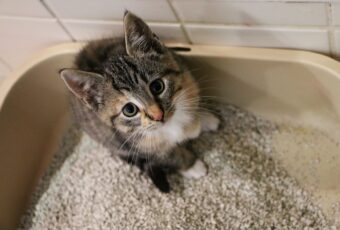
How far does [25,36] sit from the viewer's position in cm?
134

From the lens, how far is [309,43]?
1.10 metres

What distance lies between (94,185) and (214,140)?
36cm

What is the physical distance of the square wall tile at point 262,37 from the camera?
3.54 feet

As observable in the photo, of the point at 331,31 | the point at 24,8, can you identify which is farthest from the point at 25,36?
the point at 331,31

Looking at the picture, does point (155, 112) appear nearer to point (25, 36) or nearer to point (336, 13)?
point (336, 13)

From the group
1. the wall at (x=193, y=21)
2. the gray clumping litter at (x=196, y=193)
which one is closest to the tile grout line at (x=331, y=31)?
the wall at (x=193, y=21)

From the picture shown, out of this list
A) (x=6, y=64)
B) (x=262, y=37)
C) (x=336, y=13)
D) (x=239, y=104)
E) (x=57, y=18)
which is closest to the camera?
(x=336, y=13)

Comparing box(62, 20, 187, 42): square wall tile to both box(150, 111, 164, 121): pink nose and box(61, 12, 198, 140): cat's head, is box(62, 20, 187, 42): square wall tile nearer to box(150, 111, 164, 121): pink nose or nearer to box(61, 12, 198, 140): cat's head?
box(61, 12, 198, 140): cat's head

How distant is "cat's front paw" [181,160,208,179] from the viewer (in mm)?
1289

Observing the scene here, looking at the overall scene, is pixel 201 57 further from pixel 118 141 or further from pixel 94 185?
pixel 94 185

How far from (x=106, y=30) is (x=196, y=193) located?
0.49m

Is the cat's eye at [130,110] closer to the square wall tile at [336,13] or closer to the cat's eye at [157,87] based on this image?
the cat's eye at [157,87]

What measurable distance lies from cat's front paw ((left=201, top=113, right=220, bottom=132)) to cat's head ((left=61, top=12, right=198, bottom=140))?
11.2 inches

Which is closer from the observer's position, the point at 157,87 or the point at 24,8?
the point at 157,87
